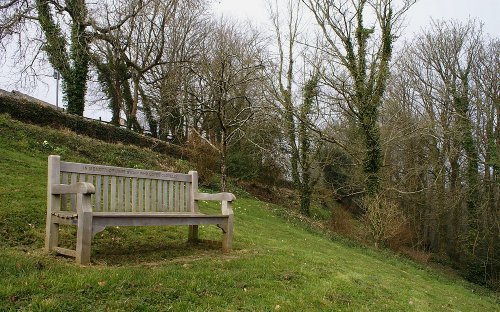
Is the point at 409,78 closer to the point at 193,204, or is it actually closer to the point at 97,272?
the point at 193,204

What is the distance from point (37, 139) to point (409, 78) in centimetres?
2195

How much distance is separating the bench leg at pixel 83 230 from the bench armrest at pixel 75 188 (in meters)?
0.07

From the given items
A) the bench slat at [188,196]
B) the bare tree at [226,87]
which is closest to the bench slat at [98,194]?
the bench slat at [188,196]

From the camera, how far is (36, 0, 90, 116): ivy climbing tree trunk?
13.7 m

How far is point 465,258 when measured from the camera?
24250 mm

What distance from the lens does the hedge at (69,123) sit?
1692 cm

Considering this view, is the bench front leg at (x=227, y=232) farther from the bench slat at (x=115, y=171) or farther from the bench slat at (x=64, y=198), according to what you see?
the bench slat at (x=64, y=198)

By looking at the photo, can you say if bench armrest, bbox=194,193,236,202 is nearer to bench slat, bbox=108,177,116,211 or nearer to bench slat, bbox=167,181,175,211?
bench slat, bbox=167,181,175,211

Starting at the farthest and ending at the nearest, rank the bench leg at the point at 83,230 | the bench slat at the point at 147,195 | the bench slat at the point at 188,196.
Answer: the bench slat at the point at 188,196 < the bench slat at the point at 147,195 < the bench leg at the point at 83,230

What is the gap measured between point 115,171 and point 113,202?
428 millimetres

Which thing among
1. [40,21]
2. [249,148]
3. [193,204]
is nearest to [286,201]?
[249,148]

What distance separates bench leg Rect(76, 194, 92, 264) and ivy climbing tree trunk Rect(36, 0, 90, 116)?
948 centimetres

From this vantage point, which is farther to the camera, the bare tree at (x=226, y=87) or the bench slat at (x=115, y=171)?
the bare tree at (x=226, y=87)

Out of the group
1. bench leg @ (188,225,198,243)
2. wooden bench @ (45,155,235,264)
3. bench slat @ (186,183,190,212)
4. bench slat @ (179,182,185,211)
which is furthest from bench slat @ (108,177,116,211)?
bench leg @ (188,225,198,243)
